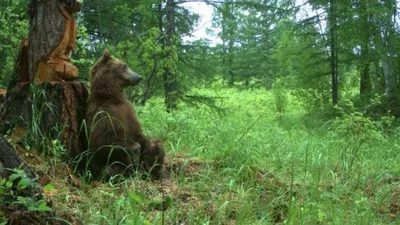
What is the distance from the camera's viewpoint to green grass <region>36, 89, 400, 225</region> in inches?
120

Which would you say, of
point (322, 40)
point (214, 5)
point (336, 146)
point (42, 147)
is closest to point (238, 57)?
point (322, 40)

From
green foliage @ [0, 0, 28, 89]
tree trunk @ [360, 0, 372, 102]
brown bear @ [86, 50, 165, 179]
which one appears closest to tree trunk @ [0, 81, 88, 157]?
brown bear @ [86, 50, 165, 179]

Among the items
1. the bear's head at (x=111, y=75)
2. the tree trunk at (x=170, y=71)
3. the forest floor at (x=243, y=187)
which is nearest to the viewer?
the forest floor at (x=243, y=187)

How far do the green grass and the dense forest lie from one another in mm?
15

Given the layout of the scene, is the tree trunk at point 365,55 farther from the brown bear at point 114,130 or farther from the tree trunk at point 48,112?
the tree trunk at point 48,112

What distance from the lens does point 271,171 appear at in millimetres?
4617

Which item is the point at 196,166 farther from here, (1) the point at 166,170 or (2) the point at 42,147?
(2) the point at 42,147

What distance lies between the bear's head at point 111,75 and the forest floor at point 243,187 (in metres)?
0.92

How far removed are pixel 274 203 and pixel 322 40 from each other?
13220mm

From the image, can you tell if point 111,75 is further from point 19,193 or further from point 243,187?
point 19,193

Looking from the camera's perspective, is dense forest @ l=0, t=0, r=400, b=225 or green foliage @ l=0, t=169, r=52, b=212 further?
dense forest @ l=0, t=0, r=400, b=225

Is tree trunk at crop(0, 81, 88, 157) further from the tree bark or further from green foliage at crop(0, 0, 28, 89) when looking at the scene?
green foliage at crop(0, 0, 28, 89)

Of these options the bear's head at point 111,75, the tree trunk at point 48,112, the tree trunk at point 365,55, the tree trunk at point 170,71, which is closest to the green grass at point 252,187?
the tree trunk at point 48,112

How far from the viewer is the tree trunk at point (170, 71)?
448 inches
